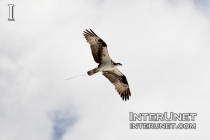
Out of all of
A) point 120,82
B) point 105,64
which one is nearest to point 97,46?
point 105,64

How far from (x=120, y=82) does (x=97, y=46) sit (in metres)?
4.80

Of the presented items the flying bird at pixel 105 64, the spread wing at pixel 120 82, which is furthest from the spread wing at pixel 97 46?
the spread wing at pixel 120 82

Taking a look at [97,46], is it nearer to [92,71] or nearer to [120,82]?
[92,71]

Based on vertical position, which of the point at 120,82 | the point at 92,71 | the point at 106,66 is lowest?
the point at 120,82

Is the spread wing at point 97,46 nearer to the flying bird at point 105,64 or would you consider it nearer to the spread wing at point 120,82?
the flying bird at point 105,64

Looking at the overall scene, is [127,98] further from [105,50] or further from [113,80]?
[105,50]

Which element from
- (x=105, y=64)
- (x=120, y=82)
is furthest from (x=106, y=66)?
(x=120, y=82)

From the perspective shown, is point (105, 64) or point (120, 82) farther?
point (120, 82)

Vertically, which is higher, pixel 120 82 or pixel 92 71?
pixel 92 71

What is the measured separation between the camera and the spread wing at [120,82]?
56156mm

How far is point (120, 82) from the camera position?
56469 millimetres

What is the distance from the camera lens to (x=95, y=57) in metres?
53.9

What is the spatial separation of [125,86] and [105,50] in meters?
4.77

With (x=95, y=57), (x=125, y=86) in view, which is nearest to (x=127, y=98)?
(x=125, y=86)
